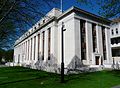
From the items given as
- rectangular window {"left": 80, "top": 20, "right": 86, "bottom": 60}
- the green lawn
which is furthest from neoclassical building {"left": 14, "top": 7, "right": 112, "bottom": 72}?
the green lawn

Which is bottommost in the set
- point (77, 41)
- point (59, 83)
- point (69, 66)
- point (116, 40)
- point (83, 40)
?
point (59, 83)

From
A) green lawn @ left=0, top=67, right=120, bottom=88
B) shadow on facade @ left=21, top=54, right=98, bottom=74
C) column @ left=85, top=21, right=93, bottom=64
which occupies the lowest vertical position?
green lawn @ left=0, top=67, right=120, bottom=88

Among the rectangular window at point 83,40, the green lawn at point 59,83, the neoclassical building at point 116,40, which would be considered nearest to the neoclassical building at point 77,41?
the rectangular window at point 83,40

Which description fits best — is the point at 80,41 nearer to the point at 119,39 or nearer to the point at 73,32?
the point at 73,32

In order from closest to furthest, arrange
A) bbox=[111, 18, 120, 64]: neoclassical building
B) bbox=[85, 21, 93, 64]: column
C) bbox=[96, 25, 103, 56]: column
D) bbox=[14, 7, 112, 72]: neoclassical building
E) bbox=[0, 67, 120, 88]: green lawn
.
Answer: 1. bbox=[0, 67, 120, 88]: green lawn
2. bbox=[14, 7, 112, 72]: neoclassical building
3. bbox=[85, 21, 93, 64]: column
4. bbox=[96, 25, 103, 56]: column
5. bbox=[111, 18, 120, 64]: neoclassical building

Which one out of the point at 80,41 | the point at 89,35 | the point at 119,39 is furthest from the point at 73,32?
the point at 119,39

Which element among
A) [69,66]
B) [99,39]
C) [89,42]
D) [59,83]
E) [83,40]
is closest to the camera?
[59,83]

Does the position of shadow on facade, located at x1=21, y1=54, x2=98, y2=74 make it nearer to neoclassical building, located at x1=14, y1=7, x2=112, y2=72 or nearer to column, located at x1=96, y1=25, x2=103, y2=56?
neoclassical building, located at x1=14, y1=7, x2=112, y2=72

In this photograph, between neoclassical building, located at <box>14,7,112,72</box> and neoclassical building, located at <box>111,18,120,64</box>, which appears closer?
neoclassical building, located at <box>14,7,112,72</box>

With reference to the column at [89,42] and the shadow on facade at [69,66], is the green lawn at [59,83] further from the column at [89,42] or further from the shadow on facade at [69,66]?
the column at [89,42]

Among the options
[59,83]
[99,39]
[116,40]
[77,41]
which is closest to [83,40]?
[77,41]

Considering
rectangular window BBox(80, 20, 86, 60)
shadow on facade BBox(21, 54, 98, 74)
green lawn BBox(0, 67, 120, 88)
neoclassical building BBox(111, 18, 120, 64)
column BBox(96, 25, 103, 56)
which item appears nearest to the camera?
green lawn BBox(0, 67, 120, 88)

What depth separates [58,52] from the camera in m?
36.7

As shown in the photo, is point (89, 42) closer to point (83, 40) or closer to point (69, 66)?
point (83, 40)
